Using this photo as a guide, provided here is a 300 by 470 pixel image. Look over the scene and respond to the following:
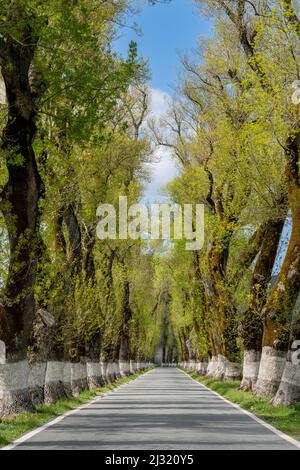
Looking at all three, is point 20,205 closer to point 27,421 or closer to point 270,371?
point 27,421

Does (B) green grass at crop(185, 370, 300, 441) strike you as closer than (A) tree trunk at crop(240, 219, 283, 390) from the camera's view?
Yes

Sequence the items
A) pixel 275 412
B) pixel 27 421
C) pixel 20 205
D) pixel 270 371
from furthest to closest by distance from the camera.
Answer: pixel 270 371, pixel 275 412, pixel 20 205, pixel 27 421

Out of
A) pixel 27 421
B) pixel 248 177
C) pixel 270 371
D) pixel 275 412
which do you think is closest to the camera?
pixel 27 421

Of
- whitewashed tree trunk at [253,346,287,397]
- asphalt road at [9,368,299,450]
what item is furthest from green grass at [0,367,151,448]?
whitewashed tree trunk at [253,346,287,397]

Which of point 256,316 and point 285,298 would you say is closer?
point 285,298

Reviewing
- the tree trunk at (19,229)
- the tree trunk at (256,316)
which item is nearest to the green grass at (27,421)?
the tree trunk at (19,229)

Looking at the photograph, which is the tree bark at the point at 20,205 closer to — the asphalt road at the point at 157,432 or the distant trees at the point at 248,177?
the asphalt road at the point at 157,432

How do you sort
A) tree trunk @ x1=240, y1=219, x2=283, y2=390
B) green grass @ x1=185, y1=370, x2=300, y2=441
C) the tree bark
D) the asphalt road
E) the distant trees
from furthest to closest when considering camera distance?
tree trunk @ x1=240, y1=219, x2=283, y2=390 → the distant trees → the tree bark → green grass @ x1=185, y1=370, x2=300, y2=441 → the asphalt road

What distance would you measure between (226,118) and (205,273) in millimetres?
15072

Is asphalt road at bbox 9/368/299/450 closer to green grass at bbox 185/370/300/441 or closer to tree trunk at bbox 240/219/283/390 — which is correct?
green grass at bbox 185/370/300/441

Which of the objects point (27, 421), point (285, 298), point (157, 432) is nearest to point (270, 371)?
point (285, 298)

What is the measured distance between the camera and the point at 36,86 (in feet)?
65.7

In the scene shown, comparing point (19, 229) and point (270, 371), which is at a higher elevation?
point (19, 229)
